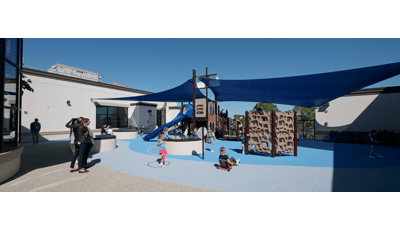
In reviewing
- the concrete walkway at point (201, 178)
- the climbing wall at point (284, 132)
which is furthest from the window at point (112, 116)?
the climbing wall at point (284, 132)

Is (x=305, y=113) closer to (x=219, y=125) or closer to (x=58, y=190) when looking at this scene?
(x=219, y=125)

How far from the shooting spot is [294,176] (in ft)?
13.8

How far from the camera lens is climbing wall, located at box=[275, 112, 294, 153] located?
676cm

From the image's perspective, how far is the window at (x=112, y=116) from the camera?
50.8ft

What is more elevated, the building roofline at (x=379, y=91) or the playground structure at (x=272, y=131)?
the building roofline at (x=379, y=91)

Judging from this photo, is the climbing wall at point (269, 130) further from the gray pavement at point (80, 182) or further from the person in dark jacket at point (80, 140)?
the person in dark jacket at point (80, 140)

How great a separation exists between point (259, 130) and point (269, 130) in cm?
39

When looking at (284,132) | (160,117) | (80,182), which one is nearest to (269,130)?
(284,132)

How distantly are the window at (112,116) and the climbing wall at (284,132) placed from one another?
46.7 feet

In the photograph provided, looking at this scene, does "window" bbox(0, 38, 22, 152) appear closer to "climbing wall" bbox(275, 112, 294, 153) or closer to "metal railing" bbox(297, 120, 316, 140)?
"climbing wall" bbox(275, 112, 294, 153)

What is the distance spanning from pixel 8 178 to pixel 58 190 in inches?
73.5

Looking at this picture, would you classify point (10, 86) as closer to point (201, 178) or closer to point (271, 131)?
point (201, 178)

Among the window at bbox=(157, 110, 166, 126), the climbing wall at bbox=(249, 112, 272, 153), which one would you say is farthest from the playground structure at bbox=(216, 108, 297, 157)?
the window at bbox=(157, 110, 166, 126)

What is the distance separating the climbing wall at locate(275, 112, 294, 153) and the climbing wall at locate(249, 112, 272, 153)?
34cm
